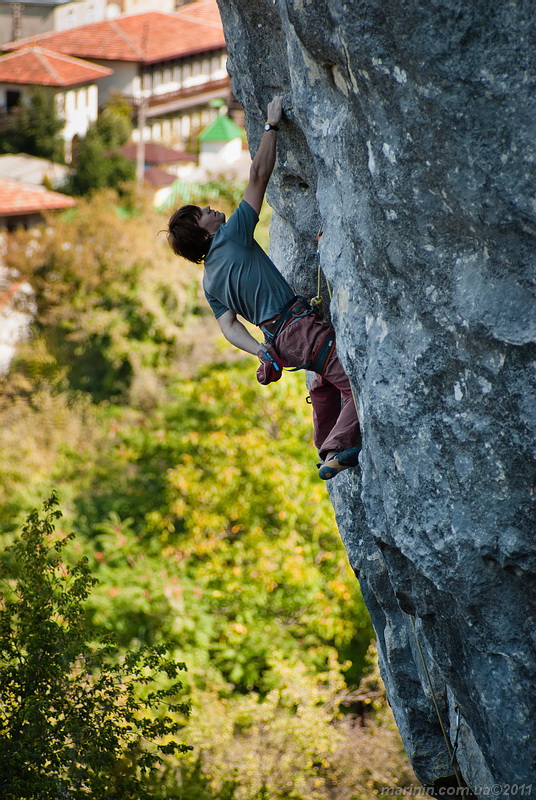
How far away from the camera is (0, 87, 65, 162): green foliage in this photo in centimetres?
3788

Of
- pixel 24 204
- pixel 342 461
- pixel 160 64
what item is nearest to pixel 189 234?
Result: pixel 342 461

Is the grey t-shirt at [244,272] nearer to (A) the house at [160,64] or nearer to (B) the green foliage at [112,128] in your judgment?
(B) the green foliage at [112,128]

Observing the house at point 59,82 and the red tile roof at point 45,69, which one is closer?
the red tile roof at point 45,69

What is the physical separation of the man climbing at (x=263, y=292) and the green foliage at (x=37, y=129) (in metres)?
34.8

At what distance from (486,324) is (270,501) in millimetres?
11343

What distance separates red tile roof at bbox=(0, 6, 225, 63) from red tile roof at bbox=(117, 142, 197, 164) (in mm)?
6727

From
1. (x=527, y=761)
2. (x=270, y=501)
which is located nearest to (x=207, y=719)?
(x=270, y=501)

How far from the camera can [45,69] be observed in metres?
39.6

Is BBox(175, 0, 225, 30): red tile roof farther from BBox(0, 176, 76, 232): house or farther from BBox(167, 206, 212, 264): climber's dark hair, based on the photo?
BBox(167, 206, 212, 264): climber's dark hair

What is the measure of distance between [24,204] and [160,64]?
17.8 metres

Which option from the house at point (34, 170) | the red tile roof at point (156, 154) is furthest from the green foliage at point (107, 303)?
the red tile roof at point (156, 154)

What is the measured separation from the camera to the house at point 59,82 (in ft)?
128

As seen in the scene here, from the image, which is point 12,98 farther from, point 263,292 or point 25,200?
point 263,292

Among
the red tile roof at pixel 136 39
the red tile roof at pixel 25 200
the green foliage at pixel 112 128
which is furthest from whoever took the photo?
the red tile roof at pixel 136 39
